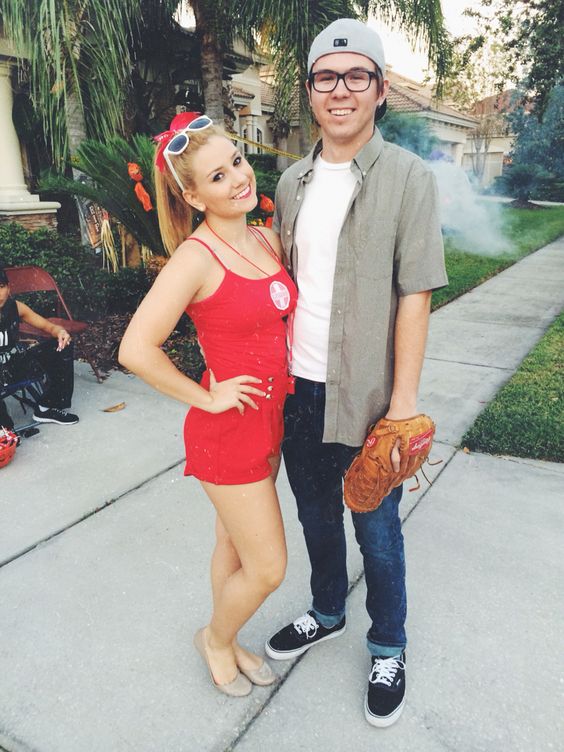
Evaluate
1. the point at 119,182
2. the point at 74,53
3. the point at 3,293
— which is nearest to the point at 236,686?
the point at 3,293

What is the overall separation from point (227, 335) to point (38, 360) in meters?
2.90

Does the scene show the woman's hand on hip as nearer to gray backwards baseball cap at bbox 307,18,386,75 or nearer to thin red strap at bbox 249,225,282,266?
thin red strap at bbox 249,225,282,266

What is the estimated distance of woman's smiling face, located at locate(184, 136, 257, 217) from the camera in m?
1.73

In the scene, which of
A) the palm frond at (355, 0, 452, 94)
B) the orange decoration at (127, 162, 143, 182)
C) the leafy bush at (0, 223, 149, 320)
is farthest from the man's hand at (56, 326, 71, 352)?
the palm frond at (355, 0, 452, 94)

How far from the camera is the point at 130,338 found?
1.65 metres

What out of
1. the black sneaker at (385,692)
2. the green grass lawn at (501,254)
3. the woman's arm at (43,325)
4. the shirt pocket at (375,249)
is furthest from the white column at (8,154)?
the black sneaker at (385,692)

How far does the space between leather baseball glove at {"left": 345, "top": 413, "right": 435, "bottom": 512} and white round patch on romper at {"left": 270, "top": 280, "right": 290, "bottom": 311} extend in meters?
0.45

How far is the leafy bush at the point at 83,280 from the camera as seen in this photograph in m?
6.79

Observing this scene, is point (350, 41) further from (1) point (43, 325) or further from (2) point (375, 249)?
(1) point (43, 325)

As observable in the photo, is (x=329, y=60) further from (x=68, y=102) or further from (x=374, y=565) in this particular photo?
(x=68, y=102)

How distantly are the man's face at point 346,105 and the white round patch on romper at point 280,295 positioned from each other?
1.46 feet

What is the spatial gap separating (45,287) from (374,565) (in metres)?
3.86

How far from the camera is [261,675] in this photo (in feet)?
7.06

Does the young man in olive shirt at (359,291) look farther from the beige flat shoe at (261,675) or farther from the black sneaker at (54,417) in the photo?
the black sneaker at (54,417)
